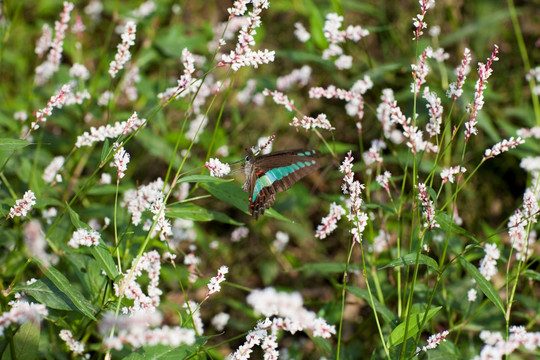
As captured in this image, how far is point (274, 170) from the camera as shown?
256cm

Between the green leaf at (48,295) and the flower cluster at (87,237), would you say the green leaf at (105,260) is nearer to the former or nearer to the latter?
the flower cluster at (87,237)

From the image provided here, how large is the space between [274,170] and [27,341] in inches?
50.4

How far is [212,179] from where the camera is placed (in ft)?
6.41

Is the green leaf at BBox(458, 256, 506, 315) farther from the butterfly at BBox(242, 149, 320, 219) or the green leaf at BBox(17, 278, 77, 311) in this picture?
the green leaf at BBox(17, 278, 77, 311)

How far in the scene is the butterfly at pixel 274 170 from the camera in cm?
249

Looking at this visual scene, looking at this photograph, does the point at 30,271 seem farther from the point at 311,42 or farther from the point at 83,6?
the point at 83,6

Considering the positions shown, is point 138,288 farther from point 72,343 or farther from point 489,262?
point 489,262

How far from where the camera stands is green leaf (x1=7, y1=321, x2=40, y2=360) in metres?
2.03

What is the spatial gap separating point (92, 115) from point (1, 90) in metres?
1.28

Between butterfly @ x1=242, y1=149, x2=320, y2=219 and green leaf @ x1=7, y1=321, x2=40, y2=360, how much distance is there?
1059 millimetres

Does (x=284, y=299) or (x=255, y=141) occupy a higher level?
(x=255, y=141)

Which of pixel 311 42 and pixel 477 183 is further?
→ pixel 477 183

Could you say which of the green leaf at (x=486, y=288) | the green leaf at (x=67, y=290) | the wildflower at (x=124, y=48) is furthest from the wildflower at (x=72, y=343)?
the green leaf at (x=486, y=288)

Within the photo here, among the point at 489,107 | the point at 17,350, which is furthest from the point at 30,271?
the point at 489,107
